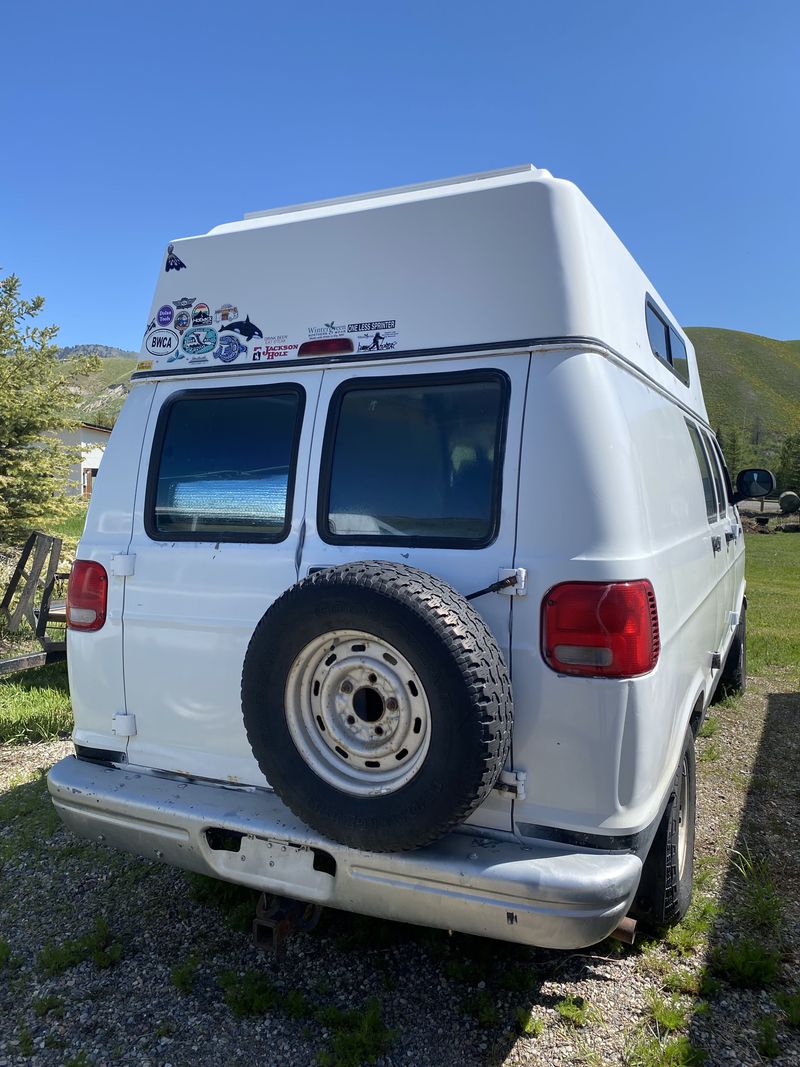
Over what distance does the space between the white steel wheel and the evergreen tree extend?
9.08 m

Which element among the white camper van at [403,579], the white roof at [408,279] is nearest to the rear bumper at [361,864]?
the white camper van at [403,579]

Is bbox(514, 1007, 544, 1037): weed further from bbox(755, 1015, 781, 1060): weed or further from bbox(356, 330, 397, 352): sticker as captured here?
bbox(356, 330, 397, 352): sticker

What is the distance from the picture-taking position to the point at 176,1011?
2.75m

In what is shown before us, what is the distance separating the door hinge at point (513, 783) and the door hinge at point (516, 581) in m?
0.55

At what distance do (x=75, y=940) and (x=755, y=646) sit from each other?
7985mm

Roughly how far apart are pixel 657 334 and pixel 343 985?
3122 millimetres

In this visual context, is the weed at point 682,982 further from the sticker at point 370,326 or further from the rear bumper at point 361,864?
the sticker at point 370,326

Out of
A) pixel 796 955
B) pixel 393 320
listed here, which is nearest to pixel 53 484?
pixel 393 320

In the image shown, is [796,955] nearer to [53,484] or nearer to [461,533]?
[461,533]

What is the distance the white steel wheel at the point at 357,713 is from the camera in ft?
7.75

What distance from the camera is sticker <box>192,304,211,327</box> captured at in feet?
10.3

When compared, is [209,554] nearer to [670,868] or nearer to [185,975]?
[185,975]

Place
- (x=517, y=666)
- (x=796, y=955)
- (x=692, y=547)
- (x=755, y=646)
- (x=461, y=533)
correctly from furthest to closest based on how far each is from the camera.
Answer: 1. (x=755, y=646)
2. (x=692, y=547)
3. (x=796, y=955)
4. (x=461, y=533)
5. (x=517, y=666)

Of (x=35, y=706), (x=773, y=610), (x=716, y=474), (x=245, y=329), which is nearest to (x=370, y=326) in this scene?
(x=245, y=329)
